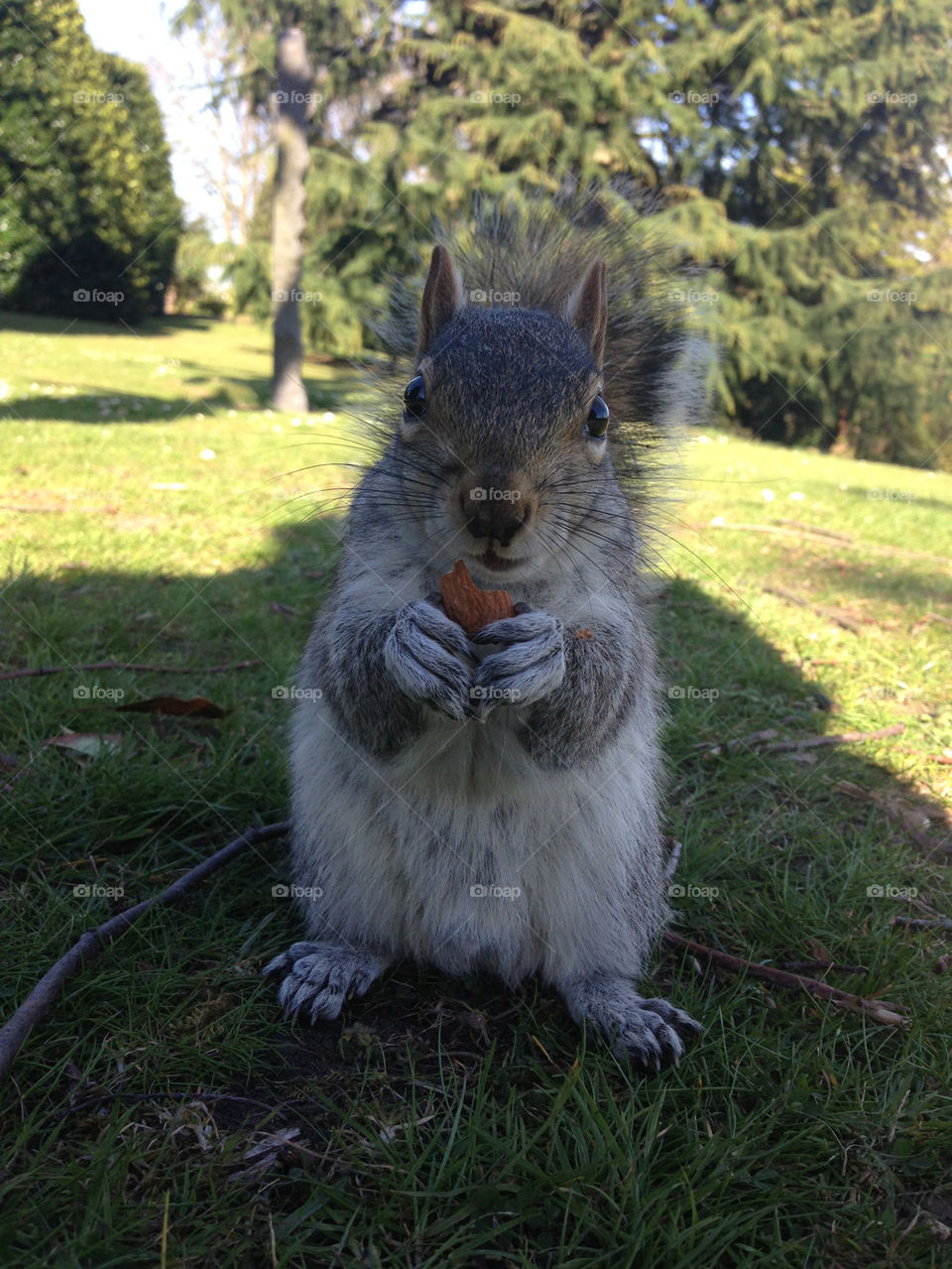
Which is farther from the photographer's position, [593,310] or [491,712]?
[593,310]

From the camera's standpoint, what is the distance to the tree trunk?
27.9ft

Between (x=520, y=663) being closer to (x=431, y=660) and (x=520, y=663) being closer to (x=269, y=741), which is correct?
(x=431, y=660)

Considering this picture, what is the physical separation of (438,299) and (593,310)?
296mm

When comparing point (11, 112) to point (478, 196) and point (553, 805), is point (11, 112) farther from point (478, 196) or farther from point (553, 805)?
point (553, 805)

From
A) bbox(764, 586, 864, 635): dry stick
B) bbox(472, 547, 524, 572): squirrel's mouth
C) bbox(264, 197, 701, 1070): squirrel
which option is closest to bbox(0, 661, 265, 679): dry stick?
bbox(264, 197, 701, 1070): squirrel

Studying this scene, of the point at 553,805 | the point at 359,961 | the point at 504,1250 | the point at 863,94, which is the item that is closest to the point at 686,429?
the point at 553,805

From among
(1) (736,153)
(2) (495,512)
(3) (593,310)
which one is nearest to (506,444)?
(2) (495,512)

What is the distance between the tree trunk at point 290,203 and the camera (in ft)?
27.9

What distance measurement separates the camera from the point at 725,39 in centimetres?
1312

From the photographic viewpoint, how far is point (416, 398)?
150 cm

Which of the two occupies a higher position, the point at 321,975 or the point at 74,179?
the point at 74,179

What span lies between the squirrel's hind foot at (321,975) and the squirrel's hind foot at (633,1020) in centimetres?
37

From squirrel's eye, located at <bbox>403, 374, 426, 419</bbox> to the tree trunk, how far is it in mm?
7436

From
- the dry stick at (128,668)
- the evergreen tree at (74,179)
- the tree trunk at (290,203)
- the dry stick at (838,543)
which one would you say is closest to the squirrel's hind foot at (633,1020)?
the dry stick at (128,668)
